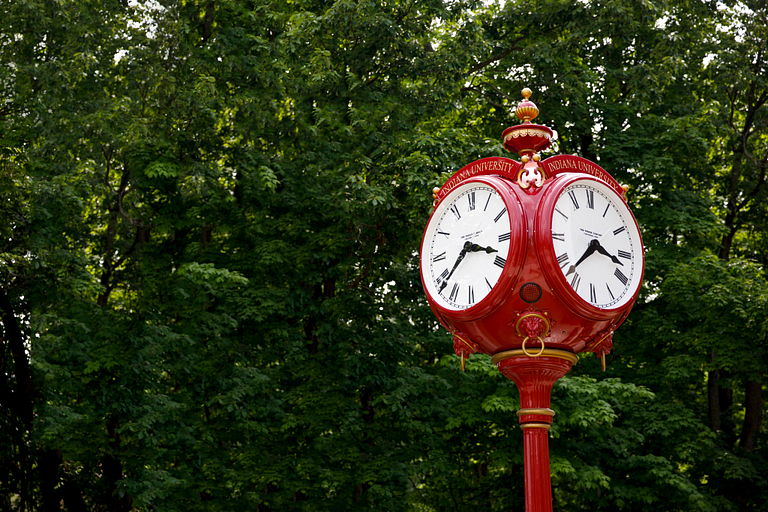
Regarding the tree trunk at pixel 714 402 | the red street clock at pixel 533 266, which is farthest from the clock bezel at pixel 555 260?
the tree trunk at pixel 714 402

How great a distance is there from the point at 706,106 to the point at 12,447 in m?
13.2

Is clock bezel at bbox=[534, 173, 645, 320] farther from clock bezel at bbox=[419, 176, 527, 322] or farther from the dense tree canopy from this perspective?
the dense tree canopy

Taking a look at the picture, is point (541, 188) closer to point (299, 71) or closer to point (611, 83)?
point (299, 71)

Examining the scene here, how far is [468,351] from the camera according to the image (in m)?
4.37

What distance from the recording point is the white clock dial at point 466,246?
13.1ft

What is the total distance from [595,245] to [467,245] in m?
0.61

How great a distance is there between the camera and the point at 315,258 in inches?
553

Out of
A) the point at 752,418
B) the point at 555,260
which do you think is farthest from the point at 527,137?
the point at 752,418

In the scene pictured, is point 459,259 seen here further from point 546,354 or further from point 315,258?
point 315,258

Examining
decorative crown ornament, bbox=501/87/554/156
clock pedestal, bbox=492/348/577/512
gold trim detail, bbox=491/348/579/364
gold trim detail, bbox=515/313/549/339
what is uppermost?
decorative crown ornament, bbox=501/87/554/156

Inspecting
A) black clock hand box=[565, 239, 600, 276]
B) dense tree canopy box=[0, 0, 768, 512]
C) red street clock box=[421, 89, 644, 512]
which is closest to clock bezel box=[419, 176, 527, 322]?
red street clock box=[421, 89, 644, 512]

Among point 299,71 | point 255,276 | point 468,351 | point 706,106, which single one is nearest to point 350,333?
point 255,276

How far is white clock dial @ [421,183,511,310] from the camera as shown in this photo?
4.00 m

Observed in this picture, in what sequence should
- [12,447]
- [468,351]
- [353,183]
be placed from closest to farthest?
[468,351] → [12,447] → [353,183]
